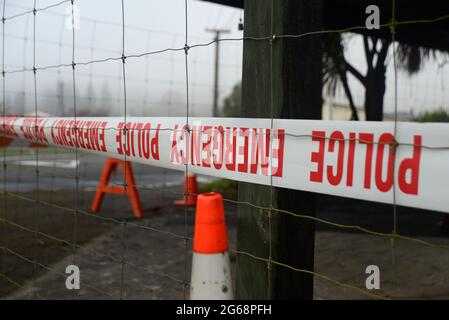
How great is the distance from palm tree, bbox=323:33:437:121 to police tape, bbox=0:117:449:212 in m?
8.90

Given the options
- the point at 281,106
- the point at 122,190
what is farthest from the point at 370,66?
the point at 281,106

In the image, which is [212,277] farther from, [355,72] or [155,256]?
[355,72]

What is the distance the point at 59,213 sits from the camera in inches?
319

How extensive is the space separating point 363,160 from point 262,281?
70 cm

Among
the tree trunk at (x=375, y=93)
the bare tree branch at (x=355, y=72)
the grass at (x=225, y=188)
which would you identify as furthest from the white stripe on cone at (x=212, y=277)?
the bare tree branch at (x=355, y=72)

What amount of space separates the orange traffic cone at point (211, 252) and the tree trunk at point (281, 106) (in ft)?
0.58

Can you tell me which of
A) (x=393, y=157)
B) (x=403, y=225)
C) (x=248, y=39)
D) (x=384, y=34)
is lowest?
(x=403, y=225)

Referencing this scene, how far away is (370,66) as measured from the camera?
11617mm

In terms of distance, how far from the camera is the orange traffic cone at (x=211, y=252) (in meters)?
1.72

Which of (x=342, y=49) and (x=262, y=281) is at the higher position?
(x=342, y=49)

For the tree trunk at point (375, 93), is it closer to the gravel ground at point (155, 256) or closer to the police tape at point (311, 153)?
the gravel ground at point (155, 256)
